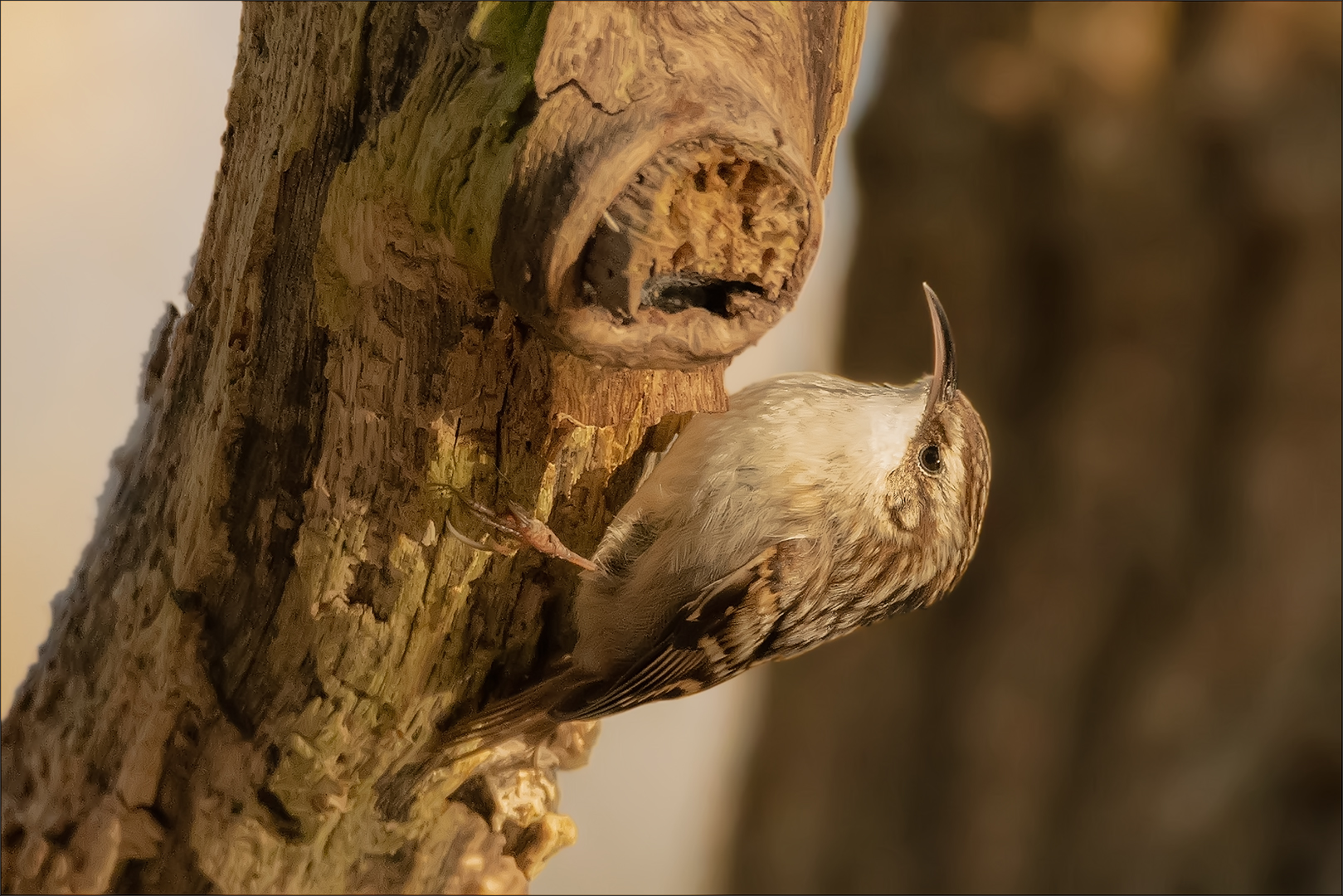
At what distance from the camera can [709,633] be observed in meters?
0.98

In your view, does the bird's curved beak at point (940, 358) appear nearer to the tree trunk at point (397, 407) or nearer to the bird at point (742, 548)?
the bird at point (742, 548)

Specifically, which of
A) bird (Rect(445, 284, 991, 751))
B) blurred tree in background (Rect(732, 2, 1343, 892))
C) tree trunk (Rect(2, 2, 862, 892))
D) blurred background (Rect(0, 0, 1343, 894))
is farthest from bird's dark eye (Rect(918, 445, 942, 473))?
blurred tree in background (Rect(732, 2, 1343, 892))

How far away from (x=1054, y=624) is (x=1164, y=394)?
63 centimetres

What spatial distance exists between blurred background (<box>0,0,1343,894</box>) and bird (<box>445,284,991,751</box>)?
1.65ft

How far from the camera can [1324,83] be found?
1.74 m

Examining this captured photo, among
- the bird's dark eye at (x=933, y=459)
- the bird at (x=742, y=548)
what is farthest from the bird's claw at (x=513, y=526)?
the bird's dark eye at (x=933, y=459)

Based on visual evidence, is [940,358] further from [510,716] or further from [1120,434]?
[1120,434]

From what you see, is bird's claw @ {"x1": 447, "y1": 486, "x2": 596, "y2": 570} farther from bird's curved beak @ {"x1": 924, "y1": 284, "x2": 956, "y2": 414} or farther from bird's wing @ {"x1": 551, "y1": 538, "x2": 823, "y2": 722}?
bird's curved beak @ {"x1": 924, "y1": 284, "x2": 956, "y2": 414}

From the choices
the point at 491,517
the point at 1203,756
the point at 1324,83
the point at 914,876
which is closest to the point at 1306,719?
the point at 1203,756

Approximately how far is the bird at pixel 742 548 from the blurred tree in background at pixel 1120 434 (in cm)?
106

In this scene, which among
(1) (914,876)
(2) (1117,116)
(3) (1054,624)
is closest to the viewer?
(2) (1117,116)

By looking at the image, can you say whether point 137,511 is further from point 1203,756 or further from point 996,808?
point 1203,756

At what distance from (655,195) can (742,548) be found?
492mm

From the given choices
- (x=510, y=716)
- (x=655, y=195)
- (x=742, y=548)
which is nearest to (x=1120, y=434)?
(x=742, y=548)
